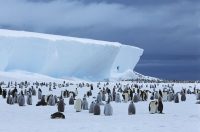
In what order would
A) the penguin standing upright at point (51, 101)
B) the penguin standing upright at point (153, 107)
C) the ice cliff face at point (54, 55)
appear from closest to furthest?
the penguin standing upright at point (153, 107) → the penguin standing upright at point (51, 101) → the ice cliff face at point (54, 55)

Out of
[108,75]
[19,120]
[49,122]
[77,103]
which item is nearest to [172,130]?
[49,122]

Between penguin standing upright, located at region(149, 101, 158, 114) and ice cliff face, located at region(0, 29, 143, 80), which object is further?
ice cliff face, located at region(0, 29, 143, 80)

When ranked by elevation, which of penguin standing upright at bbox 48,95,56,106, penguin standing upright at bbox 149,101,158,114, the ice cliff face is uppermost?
the ice cliff face

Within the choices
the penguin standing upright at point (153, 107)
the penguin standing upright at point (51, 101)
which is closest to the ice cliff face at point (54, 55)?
the penguin standing upright at point (51, 101)

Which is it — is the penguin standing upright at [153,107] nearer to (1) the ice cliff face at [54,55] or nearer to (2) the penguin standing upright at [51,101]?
(2) the penguin standing upright at [51,101]

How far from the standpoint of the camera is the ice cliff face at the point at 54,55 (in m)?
57.9

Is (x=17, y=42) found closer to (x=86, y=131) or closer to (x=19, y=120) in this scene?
(x=19, y=120)

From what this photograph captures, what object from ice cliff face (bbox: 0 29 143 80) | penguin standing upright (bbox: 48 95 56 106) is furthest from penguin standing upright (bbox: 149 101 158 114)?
ice cliff face (bbox: 0 29 143 80)

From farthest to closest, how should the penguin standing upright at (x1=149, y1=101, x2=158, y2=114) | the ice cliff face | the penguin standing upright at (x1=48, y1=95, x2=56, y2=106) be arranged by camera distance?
the ice cliff face → the penguin standing upright at (x1=48, y1=95, x2=56, y2=106) → the penguin standing upright at (x1=149, y1=101, x2=158, y2=114)

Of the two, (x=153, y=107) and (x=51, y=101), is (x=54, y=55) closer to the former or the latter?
(x=51, y=101)

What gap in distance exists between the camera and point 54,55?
60.0 metres

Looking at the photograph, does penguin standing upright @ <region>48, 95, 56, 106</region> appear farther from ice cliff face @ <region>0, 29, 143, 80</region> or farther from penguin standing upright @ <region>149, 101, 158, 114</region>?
ice cliff face @ <region>0, 29, 143, 80</region>

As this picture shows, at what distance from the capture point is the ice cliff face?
2281 inches

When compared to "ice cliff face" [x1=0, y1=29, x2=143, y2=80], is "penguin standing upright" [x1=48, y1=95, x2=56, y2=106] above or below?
below
